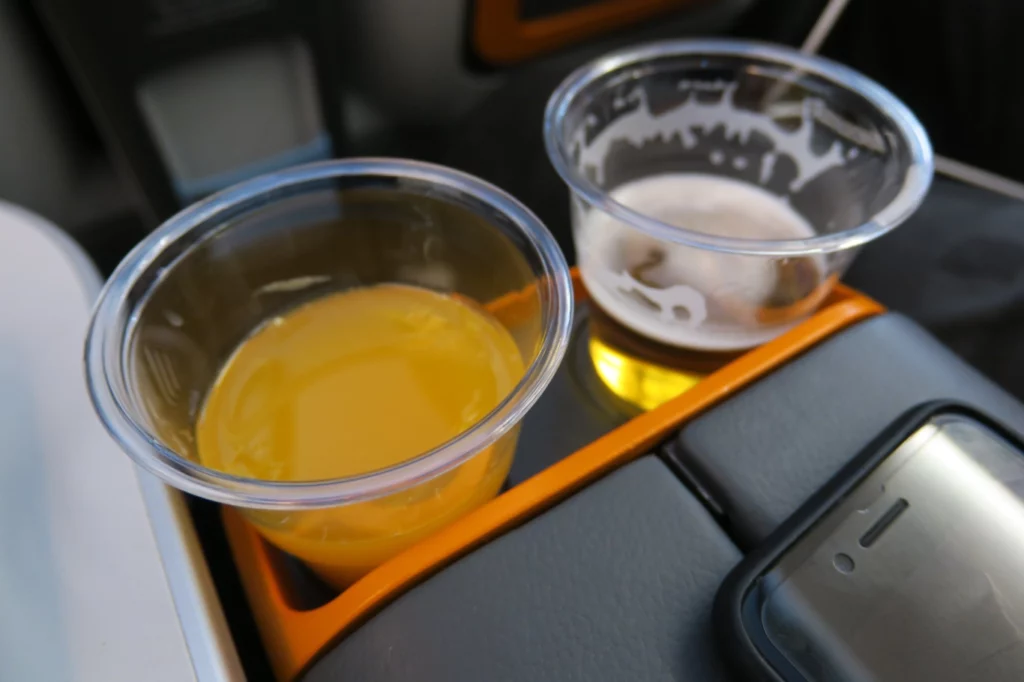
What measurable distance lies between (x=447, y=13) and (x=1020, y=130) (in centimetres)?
56

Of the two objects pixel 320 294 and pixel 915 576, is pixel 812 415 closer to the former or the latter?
pixel 915 576

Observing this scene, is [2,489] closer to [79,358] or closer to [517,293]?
[79,358]

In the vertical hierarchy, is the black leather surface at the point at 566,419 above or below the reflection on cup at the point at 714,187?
below

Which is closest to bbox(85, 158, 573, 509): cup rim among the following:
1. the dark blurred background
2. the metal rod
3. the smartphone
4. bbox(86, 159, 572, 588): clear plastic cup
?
bbox(86, 159, 572, 588): clear plastic cup

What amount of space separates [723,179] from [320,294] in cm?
30

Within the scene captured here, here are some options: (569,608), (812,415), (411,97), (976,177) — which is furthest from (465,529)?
(976,177)

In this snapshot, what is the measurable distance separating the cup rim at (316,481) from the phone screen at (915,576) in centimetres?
13

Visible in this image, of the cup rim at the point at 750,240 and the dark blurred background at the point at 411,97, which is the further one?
the dark blurred background at the point at 411,97

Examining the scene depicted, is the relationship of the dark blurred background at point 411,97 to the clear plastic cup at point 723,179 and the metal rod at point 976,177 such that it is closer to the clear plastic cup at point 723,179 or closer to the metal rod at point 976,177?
the metal rod at point 976,177

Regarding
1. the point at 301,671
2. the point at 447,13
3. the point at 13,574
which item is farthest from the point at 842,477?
the point at 447,13

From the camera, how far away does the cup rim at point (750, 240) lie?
39 centimetres

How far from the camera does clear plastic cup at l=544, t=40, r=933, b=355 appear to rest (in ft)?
1.42

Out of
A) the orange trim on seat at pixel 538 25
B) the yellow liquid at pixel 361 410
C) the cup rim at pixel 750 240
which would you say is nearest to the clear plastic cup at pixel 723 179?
the cup rim at pixel 750 240

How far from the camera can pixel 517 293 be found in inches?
15.8
